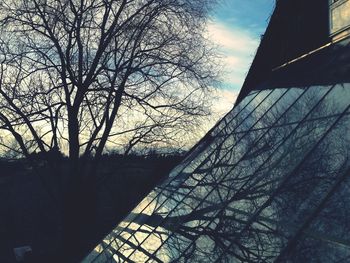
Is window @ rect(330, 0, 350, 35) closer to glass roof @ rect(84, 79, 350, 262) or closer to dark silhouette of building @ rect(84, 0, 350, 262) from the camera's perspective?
dark silhouette of building @ rect(84, 0, 350, 262)

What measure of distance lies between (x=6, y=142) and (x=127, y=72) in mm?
5836

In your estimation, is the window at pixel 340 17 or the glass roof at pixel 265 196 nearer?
the glass roof at pixel 265 196

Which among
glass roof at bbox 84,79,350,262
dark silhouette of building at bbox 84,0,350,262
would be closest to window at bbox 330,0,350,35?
dark silhouette of building at bbox 84,0,350,262

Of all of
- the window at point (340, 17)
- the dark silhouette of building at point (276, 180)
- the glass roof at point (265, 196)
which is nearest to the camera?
the glass roof at point (265, 196)

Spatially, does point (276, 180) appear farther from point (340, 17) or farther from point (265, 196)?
point (340, 17)

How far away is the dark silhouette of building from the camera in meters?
4.23

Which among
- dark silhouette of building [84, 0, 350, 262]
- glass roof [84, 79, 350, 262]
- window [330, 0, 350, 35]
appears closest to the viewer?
glass roof [84, 79, 350, 262]

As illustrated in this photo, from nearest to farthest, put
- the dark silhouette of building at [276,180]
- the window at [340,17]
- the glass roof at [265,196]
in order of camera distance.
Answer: the glass roof at [265,196]
the dark silhouette of building at [276,180]
the window at [340,17]

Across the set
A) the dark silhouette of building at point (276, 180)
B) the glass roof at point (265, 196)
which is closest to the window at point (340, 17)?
the dark silhouette of building at point (276, 180)

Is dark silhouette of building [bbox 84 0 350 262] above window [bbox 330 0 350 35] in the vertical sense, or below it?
below

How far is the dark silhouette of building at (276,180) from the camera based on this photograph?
4.23 meters

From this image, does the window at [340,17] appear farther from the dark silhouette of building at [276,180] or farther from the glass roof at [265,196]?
the glass roof at [265,196]

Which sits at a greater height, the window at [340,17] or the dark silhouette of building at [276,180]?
the window at [340,17]

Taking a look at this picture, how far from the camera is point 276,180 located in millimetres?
5430
